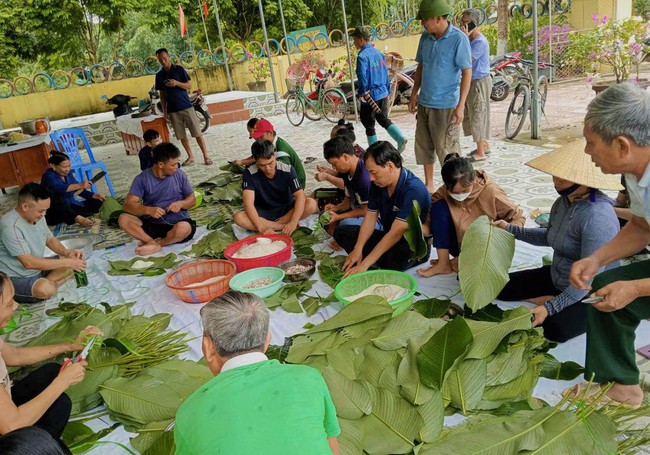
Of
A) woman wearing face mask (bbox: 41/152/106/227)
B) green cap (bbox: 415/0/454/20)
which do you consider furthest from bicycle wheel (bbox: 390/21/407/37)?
woman wearing face mask (bbox: 41/152/106/227)

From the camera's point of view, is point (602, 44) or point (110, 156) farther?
point (110, 156)

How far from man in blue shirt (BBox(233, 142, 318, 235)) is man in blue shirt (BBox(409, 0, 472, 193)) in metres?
1.21

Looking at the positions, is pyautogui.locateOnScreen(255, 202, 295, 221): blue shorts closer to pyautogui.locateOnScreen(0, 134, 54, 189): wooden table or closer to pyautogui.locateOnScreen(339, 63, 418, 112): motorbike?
pyautogui.locateOnScreen(0, 134, 54, 189): wooden table

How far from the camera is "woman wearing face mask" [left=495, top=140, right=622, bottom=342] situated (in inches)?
75.1

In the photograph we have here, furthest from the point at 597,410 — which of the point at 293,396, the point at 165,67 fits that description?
→ the point at 165,67

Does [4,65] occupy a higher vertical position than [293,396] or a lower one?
higher

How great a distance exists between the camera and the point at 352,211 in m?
3.46

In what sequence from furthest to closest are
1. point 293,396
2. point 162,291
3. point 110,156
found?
point 110,156
point 162,291
point 293,396

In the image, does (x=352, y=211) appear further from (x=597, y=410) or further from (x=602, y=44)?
(x=602, y=44)

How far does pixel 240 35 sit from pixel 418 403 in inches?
756

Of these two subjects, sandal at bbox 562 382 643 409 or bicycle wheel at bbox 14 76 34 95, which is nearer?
sandal at bbox 562 382 643 409

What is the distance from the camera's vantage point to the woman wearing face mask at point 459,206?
8.21ft

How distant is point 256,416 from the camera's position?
3.43 feet

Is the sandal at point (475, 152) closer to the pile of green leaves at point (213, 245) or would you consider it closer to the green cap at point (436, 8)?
the green cap at point (436, 8)
